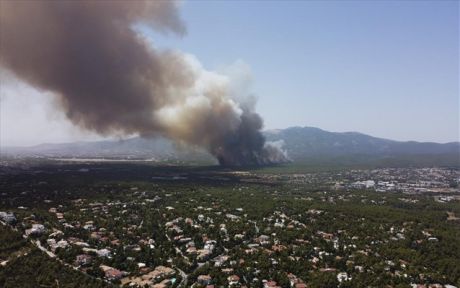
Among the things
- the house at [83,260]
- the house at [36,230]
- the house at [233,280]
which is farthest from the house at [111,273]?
the house at [36,230]

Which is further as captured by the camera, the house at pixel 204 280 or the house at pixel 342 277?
the house at pixel 342 277

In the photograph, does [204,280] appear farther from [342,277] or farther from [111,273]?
[342,277]

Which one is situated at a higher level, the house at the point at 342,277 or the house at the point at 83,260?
the house at the point at 83,260

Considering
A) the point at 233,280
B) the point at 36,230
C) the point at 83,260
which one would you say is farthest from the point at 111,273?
the point at 36,230

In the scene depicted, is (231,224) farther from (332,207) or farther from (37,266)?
(37,266)

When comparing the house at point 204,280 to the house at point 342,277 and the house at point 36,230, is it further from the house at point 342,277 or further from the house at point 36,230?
the house at point 36,230

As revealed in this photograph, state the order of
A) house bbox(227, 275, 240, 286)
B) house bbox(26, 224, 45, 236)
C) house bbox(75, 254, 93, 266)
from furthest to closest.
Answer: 1. house bbox(26, 224, 45, 236)
2. house bbox(75, 254, 93, 266)
3. house bbox(227, 275, 240, 286)

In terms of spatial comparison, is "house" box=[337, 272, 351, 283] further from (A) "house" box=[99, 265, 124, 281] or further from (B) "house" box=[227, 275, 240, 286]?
(A) "house" box=[99, 265, 124, 281]

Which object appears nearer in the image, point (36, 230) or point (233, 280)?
point (233, 280)

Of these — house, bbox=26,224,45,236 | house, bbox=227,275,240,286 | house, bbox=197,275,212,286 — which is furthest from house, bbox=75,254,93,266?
house, bbox=227,275,240,286

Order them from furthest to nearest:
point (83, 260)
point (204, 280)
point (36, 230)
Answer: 1. point (36, 230)
2. point (83, 260)
3. point (204, 280)

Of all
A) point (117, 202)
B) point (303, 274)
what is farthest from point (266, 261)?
point (117, 202)

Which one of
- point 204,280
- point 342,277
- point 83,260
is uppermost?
point 83,260
